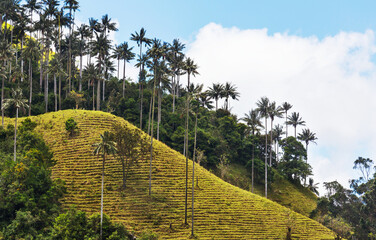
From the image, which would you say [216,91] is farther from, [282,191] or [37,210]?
[37,210]

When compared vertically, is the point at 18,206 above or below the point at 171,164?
below

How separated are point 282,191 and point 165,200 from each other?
2018 inches

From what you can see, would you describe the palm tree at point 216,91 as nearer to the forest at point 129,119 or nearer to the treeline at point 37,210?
the forest at point 129,119

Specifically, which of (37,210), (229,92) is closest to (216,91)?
(229,92)

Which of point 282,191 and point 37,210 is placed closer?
point 37,210

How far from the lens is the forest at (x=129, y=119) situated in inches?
2344

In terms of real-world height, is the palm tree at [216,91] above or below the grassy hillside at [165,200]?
above

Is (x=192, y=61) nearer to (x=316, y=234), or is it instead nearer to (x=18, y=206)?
(x=316, y=234)

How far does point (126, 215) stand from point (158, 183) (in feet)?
40.3

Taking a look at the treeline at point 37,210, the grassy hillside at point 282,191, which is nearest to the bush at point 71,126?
the treeline at point 37,210

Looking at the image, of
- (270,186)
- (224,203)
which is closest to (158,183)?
(224,203)

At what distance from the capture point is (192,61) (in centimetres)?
12488

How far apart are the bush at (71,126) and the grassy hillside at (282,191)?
42.5m

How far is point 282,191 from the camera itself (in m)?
108
